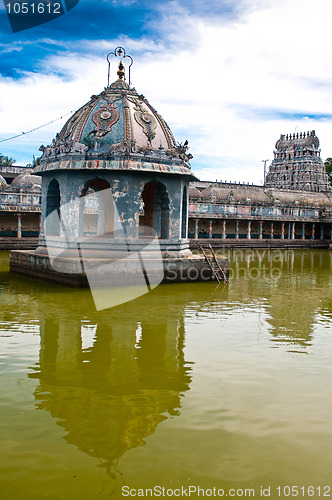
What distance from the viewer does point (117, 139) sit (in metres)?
18.0

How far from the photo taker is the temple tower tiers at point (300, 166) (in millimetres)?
65025

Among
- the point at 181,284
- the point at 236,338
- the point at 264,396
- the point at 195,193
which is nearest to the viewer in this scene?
the point at 264,396

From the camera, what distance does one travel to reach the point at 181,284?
55.8 ft

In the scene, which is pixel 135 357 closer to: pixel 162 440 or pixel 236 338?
pixel 236 338

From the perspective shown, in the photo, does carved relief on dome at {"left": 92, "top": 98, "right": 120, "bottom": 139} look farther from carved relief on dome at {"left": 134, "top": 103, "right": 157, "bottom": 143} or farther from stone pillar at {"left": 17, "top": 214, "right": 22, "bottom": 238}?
stone pillar at {"left": 17, "top": 214, "right": 22, "bottom": 238}

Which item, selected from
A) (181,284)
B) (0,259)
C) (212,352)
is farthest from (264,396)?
(0,259)

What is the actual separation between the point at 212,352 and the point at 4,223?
30.8 metres

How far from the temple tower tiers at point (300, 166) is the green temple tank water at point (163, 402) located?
55298mm

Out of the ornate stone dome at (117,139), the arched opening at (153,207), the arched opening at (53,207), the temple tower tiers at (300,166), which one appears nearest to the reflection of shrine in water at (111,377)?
the ornate stone dome at (117,139)

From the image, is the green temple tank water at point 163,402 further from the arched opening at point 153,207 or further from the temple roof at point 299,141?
the temple roof at point 299,141

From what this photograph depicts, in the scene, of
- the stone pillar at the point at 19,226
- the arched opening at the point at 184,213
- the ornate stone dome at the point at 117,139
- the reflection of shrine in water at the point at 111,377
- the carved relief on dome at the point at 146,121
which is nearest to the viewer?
the reflection of shrine in water at the point at 111,377

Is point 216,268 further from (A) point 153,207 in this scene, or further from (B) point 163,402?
(B) point 163,402

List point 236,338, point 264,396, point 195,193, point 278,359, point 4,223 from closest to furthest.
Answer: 1. point 264,396
2. point 278,359
3. point 236,338
4. point 4,223
5. point 195,193

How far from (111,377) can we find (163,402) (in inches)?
47.6
